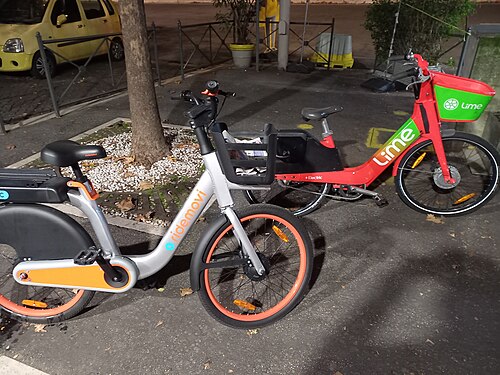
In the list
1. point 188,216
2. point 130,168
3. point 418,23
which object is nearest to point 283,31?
point 418,23

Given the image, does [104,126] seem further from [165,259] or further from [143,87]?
[165,259]

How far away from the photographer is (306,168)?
330cm

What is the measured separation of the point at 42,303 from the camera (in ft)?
8.07

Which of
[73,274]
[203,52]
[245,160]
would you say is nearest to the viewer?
[245,160]

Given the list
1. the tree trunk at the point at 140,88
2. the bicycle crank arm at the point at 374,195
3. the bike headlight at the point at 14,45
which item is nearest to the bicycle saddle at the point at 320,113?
the bicycle crank arm at the point at 374,195

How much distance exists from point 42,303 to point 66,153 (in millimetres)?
1080

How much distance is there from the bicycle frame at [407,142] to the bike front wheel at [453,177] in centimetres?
7

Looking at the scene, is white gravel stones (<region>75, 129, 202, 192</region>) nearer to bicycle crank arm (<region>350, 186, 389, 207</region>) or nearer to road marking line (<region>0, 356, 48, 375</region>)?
bicycle crank arm (<region>350, 186, 389, 207</region>)

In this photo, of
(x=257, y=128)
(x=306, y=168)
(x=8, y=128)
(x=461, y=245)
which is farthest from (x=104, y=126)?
(x=461, y=245)

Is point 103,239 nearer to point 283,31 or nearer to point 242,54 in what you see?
point 283,31

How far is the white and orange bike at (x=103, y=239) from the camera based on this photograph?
2.06m

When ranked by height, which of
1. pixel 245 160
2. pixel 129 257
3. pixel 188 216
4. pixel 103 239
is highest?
pixel 245 160

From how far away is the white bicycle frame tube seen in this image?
212 cm

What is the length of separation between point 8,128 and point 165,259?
469 cm
